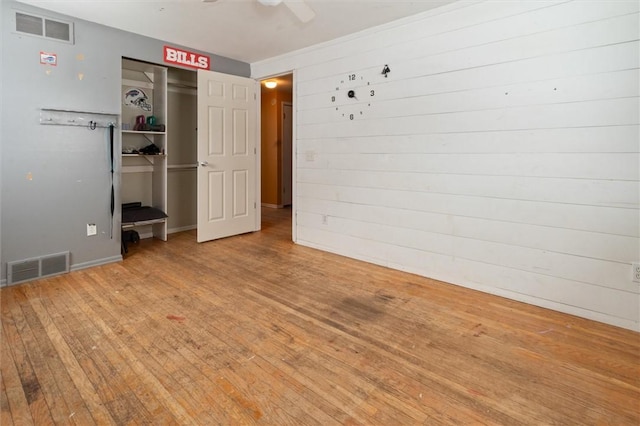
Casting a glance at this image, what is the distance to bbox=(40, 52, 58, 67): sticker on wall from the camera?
10.4 ft

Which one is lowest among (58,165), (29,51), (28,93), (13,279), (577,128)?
(13,279)

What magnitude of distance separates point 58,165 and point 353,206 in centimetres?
299

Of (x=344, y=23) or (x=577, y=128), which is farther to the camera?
(x=344, y=23)

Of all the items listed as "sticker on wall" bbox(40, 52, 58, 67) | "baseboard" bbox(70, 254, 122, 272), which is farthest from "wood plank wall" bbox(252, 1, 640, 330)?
"sticker on wall" bbox(40, 52, 58, 67)

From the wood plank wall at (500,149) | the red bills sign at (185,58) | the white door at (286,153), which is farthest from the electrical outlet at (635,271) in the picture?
the white door at (286,153)

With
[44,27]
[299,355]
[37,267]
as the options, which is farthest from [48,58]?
[299,355]

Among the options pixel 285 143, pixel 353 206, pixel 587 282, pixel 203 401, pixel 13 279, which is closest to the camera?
pixel 203 401

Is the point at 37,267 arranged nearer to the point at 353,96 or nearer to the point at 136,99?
the point at 136,99

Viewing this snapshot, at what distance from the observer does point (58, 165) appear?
3328mm

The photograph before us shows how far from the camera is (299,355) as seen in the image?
203cm

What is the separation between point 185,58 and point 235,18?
1.27 m

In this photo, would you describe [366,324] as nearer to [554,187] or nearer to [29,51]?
[554,187]

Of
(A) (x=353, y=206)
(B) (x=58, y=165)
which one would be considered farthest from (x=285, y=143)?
(B) (x=58, y=165)

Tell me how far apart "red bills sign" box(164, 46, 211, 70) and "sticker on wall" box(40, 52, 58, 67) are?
1142 mm
